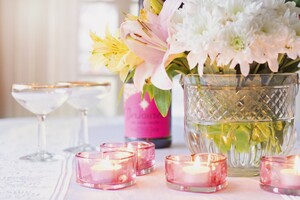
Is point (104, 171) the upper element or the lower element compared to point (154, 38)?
lower

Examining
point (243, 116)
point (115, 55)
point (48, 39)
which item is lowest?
point (243, 116)

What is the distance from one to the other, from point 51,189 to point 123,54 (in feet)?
0.90

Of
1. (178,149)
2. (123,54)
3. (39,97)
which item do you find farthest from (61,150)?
(123,54)

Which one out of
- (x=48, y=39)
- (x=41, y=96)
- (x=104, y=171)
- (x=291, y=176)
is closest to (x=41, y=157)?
(x=41, y=96)

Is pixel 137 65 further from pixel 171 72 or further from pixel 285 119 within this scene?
pixel 285 119

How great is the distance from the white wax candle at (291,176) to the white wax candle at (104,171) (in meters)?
0.25

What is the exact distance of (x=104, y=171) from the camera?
0.83 metres

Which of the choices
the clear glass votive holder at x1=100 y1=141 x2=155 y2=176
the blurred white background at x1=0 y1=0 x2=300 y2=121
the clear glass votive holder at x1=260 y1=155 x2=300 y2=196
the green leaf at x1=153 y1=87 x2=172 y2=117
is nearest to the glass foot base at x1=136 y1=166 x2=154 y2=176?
the clear glass votive holder at x1=100 y1=141 x2=155 y2=176

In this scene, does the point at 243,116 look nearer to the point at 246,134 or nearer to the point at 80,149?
the point at 246,134

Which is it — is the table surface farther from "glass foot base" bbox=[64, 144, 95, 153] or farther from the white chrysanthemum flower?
the white chrysanthemum flower

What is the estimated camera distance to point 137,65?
0.95 m

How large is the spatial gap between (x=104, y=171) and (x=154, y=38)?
244 mm

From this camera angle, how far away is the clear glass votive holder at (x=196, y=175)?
81 cm

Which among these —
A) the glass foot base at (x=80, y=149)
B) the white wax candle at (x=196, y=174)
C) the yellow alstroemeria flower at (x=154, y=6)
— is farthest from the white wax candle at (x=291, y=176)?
the glass foot base at (x=80, y=149)
